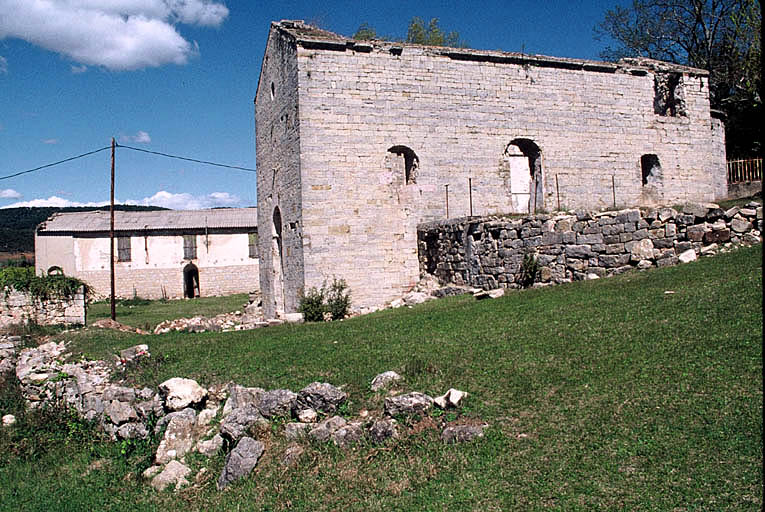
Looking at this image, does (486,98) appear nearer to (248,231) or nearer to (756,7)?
(756,7)

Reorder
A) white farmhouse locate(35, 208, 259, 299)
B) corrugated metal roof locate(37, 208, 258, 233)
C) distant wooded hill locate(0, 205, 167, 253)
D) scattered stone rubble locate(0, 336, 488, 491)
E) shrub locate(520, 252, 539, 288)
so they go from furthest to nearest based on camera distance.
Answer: distant wooded hill locate(0, 205, 167, 253)
corrugated metal roof locate(37, 208, 258, 233)
white farmhouse locate(35, 208, 259, 299)
shrub locate(520, 252, 539, 288)
scattered stone rubble locate(0, 336, 488, 491)

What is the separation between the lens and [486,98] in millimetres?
18297

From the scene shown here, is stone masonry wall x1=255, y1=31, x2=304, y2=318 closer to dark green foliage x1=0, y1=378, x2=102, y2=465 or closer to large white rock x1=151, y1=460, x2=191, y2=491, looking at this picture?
dark green foliage x1=0, y1=378, x2=102, y2=465

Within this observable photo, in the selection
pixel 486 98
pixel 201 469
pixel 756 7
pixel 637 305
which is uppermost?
pixel 756 7

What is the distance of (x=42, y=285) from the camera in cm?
1595

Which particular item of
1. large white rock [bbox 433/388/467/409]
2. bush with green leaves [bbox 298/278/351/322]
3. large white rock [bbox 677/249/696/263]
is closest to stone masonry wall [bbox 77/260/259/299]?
bush with green leaves [bbox 298/278/351/322]

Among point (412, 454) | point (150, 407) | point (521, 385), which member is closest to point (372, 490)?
point (412, 454)

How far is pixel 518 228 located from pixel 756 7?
64.5 feet

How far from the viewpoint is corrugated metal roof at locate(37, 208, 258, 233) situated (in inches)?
1382

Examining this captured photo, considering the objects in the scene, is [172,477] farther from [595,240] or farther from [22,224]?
[22,224]

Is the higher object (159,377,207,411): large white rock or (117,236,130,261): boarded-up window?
(117,236,130,261): boarded-up window

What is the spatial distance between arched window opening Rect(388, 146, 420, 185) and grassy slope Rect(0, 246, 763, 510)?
7579 millimetres

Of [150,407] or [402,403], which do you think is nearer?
[402,403]

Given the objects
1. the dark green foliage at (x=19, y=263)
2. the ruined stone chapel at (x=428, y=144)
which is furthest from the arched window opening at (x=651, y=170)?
the dark green foliage at (x=19, y=263)
